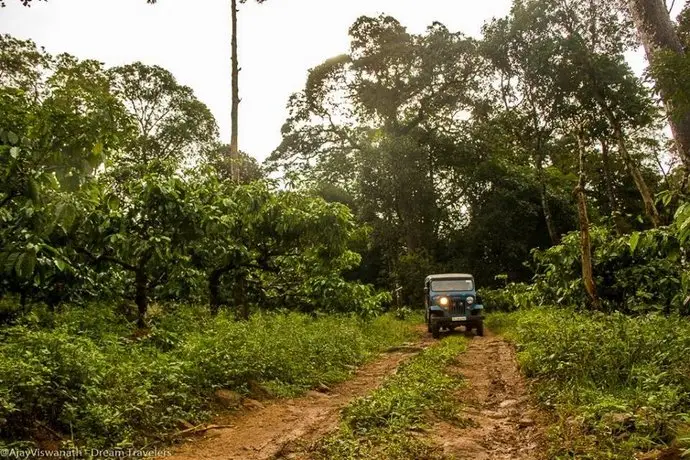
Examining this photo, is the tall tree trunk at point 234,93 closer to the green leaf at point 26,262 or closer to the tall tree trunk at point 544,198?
the green leaf at point 26,262

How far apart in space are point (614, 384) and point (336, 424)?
123 inches

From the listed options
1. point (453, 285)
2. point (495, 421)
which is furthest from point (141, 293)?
point (453, 285)

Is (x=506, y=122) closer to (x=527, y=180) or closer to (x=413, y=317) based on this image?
(x=527, y=180)

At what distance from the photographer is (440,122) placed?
2752 centimetres

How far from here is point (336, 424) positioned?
5.38 meters

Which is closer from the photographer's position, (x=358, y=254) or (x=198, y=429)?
(x=198, y=429)

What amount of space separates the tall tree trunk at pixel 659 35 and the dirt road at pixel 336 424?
4.85 m

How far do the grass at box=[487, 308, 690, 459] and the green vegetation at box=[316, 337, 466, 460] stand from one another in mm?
1137

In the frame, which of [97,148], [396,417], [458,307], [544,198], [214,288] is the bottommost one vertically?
[396,417]

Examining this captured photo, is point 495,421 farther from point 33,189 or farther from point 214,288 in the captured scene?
point 214,288

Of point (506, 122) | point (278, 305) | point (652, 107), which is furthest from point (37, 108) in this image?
point (506, 122)

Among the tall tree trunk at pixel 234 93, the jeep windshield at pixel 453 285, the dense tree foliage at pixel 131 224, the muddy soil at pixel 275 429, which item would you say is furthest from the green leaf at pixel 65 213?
the jeep windshield at pixel 453 285

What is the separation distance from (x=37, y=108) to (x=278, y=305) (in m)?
9.82

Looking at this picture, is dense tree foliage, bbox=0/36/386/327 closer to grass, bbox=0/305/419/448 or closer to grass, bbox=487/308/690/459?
grass, bbox=0/305/419/448
